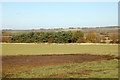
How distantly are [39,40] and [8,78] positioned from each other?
37.7 m

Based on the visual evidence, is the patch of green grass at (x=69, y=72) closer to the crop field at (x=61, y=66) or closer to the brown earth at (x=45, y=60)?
the crop field at (x=61, y=66)

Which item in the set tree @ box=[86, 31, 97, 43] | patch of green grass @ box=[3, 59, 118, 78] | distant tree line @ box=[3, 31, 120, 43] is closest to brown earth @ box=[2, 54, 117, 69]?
patch of green grass @ box=[3, 59, 118, 78]

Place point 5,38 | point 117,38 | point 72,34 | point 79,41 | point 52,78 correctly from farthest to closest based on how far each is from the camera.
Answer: point 5,38 → point 72,34 → point 79,41 → point 117,38 → point 52,78

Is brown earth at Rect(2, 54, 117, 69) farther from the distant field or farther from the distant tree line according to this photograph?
the distant tree line

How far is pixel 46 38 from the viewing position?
4703 cm

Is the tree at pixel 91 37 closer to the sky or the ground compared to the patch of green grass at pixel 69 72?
closer to the sky

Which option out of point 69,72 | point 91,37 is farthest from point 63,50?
point 91,37

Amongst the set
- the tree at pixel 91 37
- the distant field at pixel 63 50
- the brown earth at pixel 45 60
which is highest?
the tree at pixel 91 37

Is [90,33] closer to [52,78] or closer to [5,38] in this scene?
[5,38]

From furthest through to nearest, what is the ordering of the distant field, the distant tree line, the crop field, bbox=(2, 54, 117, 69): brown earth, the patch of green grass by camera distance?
the distant tree line → the distant field → bbox=(2, 54, 117, 69): brown earth → the crop field → the patch of green grass

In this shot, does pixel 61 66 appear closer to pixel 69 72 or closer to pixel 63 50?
pixel 69 72

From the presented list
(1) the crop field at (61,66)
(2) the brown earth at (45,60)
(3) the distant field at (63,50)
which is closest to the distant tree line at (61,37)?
(3) the distant field at (63,50)

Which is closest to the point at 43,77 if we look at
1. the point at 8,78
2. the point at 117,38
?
the point at 8,78

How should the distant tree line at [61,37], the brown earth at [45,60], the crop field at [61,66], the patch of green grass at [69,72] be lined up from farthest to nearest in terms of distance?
the distant tree line at [61,37] → the brown earth at [45,60] → the crop field at [61,66] → the patch of green grass at [69,72]
